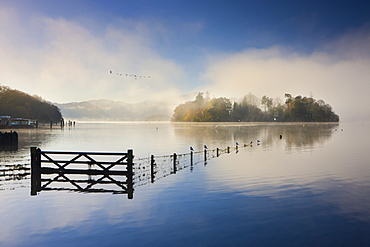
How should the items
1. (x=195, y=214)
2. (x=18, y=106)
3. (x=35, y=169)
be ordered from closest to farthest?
(x=195, y=214), (x=35, y=169), (x=18, y=106)

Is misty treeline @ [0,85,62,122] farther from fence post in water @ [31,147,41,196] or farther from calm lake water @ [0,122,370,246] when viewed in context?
fence post in water @ [31,147,41,196]

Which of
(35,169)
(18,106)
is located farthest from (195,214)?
(18,106)

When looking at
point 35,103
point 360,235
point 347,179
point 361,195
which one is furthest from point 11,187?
point 35,103

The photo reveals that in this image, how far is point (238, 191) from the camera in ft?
72.9

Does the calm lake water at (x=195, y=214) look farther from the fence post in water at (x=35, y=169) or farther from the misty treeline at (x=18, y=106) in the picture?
the misty treeline at (x=18, y=106)

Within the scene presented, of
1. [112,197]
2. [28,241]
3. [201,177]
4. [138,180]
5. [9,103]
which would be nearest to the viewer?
[28,241]

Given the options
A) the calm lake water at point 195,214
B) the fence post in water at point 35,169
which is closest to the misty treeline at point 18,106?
the calm lake water at point 195,214

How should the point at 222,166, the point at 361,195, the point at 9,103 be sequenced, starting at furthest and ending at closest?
the point at 9,103, the point at 222,166, the point at 361,195

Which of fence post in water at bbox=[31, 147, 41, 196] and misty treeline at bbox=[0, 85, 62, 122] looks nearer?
fence post in water at bbox=[31, 147, 41, 196]

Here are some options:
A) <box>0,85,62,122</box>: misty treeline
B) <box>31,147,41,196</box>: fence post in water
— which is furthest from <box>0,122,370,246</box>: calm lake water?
<box>0,85,62,122</box>: misty treeline

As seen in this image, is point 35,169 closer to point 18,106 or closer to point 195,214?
point 195,214

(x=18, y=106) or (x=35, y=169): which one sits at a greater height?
(x=18, y=106)

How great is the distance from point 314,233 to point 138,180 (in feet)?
55.9

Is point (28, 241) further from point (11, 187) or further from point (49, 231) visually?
point (11, 187)
